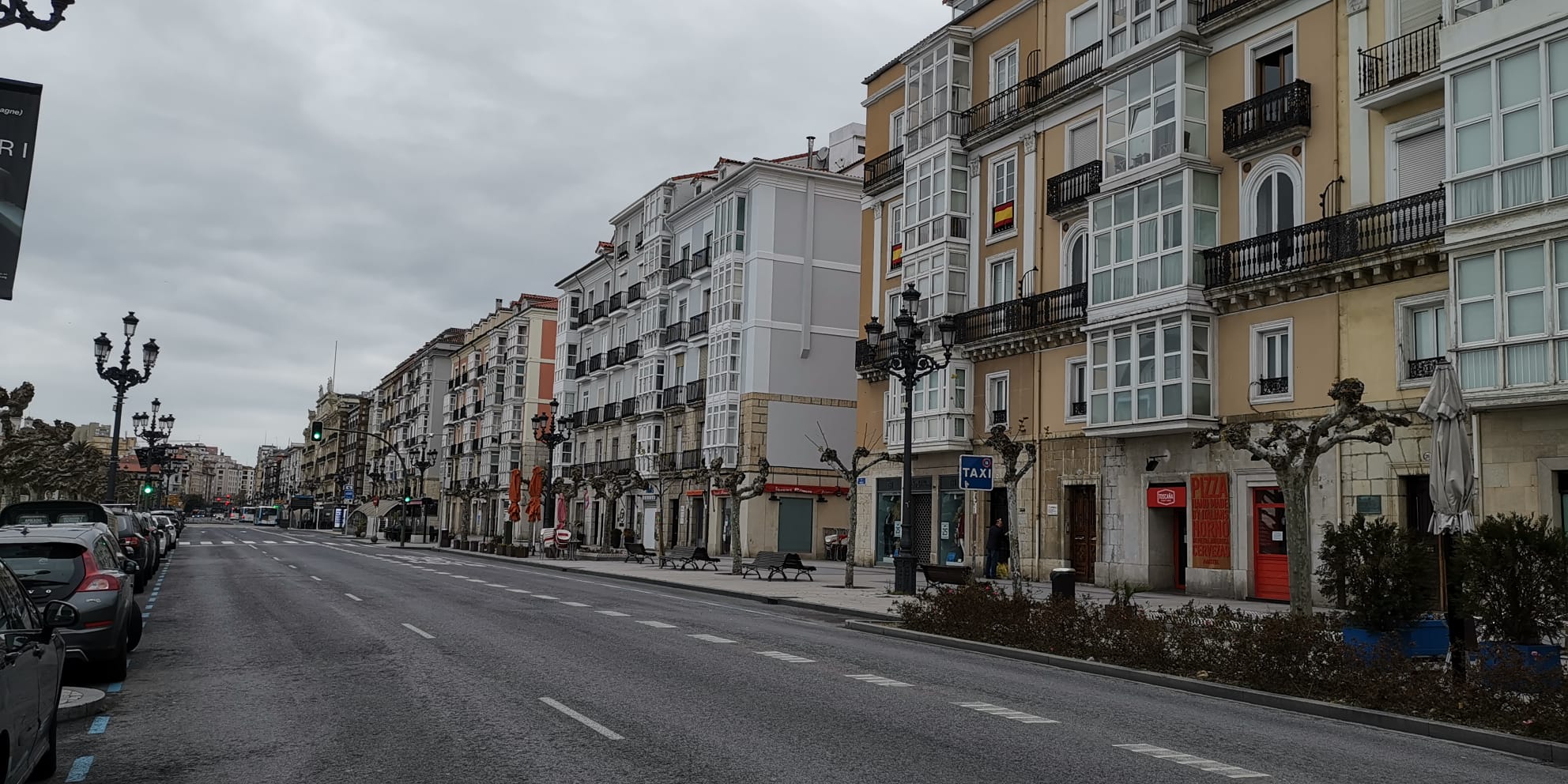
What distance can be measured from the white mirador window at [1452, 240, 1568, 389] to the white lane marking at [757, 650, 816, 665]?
44.0 feet

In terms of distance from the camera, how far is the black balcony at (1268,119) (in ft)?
80.4

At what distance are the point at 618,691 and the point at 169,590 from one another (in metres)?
17.4

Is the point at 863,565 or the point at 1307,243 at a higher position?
the point at 1307,243

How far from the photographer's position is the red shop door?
2461cm

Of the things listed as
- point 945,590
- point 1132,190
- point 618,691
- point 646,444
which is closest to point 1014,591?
point 945,590

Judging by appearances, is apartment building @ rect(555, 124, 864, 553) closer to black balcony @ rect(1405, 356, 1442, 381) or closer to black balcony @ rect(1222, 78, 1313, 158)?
black balcony @ rect(1222, 78, 1313, 158)

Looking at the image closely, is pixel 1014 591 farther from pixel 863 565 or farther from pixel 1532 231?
pixel 863 565

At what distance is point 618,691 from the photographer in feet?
34.6

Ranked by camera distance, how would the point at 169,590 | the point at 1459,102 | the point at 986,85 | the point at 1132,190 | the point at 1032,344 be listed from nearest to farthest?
the point at 1459,102 < the point at 169,590 < the point at 1132,190 < the point at 1032,344 < the point at 986,85

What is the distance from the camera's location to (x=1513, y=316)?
19406 mm

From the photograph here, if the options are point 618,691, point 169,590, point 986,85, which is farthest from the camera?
point 986,85

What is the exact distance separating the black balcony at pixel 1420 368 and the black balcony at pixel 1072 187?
31.7ft

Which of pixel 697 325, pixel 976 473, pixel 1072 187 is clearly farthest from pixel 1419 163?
pixel 697 325

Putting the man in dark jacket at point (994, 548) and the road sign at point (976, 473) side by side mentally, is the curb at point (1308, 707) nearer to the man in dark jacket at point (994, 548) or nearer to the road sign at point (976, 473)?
the road sign at point (976, 473)
